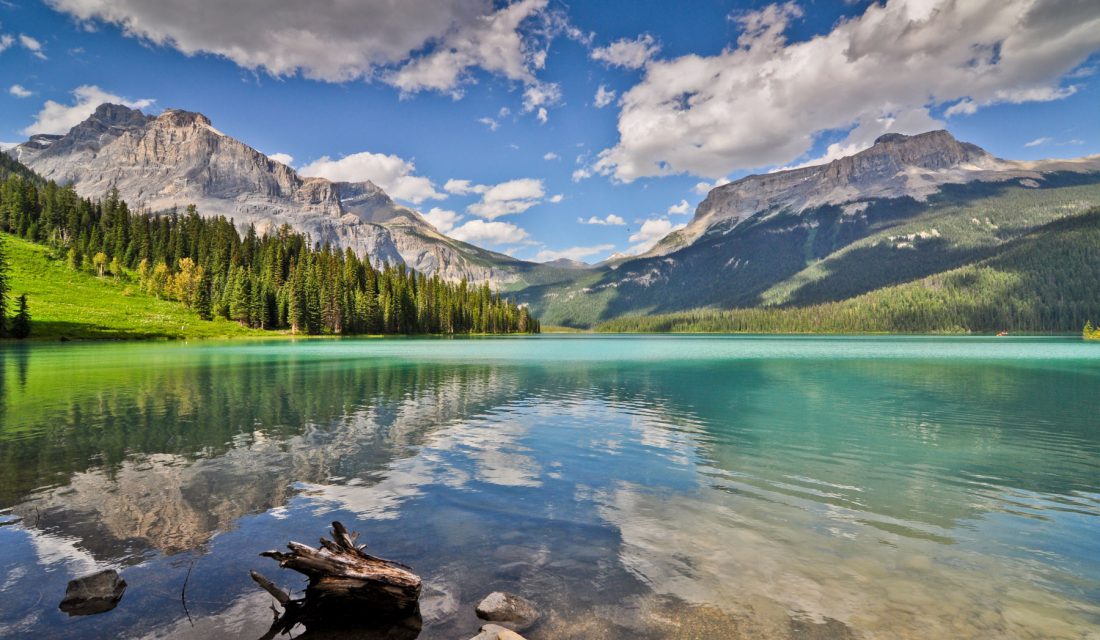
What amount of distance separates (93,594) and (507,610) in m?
7.86

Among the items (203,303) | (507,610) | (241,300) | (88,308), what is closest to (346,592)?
(507,610)

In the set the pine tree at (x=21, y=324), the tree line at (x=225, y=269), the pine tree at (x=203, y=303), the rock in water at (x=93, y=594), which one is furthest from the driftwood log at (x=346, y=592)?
the pine tree at (x=203, y=303)

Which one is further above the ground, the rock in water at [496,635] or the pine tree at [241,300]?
the pine tree at [241,300]

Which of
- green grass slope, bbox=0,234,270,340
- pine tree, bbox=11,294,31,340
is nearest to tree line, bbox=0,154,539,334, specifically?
green grass slope, bbox=0,234,270,340

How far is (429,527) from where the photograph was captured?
14.0m

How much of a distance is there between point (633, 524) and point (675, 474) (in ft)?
19.1

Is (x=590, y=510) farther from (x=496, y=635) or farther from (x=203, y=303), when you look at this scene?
(x=203, y=303)

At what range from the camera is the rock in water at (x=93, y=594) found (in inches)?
370

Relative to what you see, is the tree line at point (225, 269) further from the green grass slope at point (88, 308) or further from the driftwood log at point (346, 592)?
the driftwood log at point (346, 592)

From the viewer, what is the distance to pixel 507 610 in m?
9.45

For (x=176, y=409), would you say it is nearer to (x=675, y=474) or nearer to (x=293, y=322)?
(x=675, y=474)

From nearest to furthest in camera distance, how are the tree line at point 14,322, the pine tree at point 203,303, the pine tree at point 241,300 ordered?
the tree line at point 14,322 < the pine tree at point 203,303 < the pine tree at point 241,300

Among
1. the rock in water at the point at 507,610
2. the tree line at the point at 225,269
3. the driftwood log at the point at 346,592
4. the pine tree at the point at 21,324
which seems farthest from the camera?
the tree line at the point at 225,269

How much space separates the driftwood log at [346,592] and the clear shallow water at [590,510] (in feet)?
1.95
